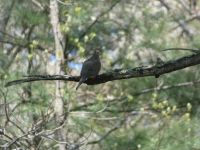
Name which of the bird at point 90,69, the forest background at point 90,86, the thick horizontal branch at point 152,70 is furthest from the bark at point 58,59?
the thick horizontal branch at point 152,70

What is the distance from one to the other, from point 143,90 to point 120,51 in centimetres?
50

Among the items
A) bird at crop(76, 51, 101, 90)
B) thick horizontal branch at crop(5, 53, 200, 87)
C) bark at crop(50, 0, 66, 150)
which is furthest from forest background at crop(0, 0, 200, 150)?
thick horizontal branch at crop(5, 53, 200, 87)

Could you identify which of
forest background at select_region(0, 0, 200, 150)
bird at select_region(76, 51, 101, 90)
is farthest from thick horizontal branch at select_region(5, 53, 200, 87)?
forest background at select_region(0, 0, 200, 150)

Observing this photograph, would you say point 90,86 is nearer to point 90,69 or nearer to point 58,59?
point 58,59

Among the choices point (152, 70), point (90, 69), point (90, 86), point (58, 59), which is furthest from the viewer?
point (90, 86)

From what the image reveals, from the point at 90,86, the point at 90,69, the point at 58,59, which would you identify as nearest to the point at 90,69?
the point at 90,69

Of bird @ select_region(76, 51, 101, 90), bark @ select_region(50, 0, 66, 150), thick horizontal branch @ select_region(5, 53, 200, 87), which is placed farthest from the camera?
bark @ select_region(50, 0, 66, 150)

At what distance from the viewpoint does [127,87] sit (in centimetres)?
458

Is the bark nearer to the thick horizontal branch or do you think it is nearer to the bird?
the bird

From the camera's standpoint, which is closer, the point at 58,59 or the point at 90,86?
the point at 58,59

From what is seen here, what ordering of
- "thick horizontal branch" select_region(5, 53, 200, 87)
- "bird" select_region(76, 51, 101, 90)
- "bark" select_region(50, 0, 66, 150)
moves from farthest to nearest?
"bark" select_region(50, 0, 66, 150), "bird" select_region(76, 51, 101, 90), "thick horizontal branch" select_region(5, 53, 200, 87)

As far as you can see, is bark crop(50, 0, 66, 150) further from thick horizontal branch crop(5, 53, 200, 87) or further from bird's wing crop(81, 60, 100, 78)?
thick horizontal branch crop(5, 53, 200, 87)

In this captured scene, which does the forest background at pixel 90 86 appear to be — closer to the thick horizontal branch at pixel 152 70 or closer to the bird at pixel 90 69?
the bird at pixel 90 69

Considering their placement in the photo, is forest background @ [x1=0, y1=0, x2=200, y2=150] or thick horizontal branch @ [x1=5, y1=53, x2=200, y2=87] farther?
forest background @ [x1=0, y1=0, x2=200, y2=150]
